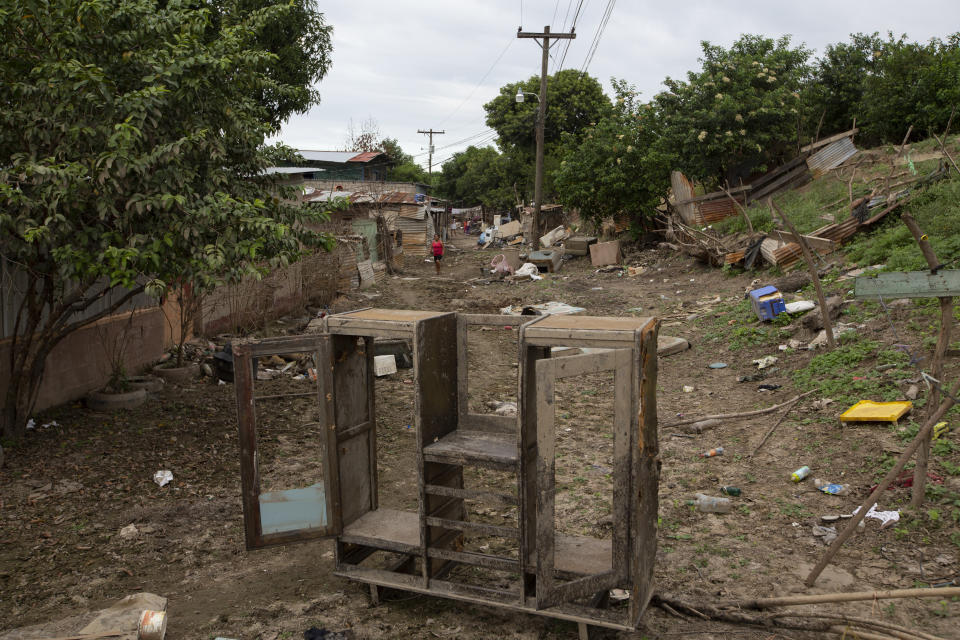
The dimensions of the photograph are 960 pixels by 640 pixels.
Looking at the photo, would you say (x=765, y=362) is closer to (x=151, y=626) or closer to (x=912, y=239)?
(x=912, y=239)

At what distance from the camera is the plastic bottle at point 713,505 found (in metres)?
5.22

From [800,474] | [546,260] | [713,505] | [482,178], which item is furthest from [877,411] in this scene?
[482,178]

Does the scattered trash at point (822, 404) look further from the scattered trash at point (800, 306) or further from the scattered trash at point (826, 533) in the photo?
the scattered trash at point (800, 306)

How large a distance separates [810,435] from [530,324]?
13.1ft

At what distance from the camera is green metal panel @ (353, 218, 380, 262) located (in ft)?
67.2

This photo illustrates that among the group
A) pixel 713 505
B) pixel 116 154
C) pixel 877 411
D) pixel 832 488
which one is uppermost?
pixel 116 154

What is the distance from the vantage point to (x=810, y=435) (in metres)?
6.28

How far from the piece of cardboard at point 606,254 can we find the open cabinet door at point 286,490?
17031 millimetres

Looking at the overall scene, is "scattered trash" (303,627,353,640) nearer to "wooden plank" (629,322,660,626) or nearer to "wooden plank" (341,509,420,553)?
"wooden plank" (341,509,420,553)

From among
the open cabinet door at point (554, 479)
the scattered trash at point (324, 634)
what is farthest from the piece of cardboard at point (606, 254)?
the scattered trash at point (324, 634)

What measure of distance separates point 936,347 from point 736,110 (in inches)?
549

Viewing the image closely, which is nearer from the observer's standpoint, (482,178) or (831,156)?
(831,156)

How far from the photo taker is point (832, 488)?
5.29m

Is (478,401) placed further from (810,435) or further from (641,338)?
(641,338)
